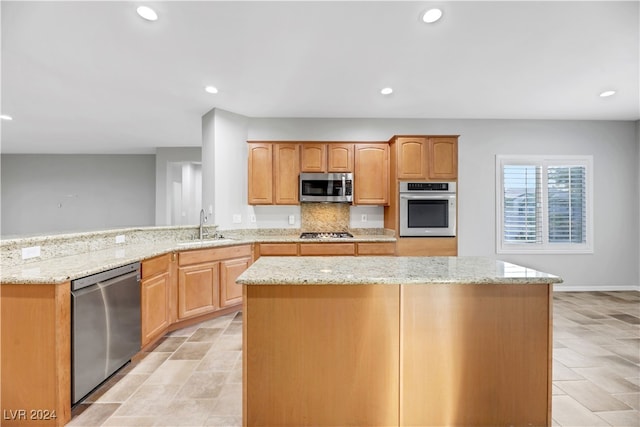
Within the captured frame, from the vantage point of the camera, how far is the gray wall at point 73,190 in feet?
22.6

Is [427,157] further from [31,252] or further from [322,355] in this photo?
[31,252]

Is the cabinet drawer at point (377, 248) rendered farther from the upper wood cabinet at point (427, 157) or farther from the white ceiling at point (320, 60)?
the white ceiling at point (320, 60)

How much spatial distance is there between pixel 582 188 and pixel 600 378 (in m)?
3.51

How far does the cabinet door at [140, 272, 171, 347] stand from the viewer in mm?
2416

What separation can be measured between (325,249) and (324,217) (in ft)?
2.73

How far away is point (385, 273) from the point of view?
154cm

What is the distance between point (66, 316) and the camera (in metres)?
1.69

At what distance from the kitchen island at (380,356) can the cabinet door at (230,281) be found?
1.91m

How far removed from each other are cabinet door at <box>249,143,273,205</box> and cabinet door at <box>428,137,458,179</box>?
2290 mm

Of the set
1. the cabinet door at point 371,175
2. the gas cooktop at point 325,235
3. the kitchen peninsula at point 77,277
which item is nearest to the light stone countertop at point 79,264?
the kitchen peninsula at point 77,277

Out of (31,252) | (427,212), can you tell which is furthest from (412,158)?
(31,252)

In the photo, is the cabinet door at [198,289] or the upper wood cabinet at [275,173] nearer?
the cabinet door at [198,289]

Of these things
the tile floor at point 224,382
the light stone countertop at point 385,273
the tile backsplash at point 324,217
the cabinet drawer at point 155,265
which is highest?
the tile backsplash at point 324,217

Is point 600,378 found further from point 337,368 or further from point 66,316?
point 66,316
